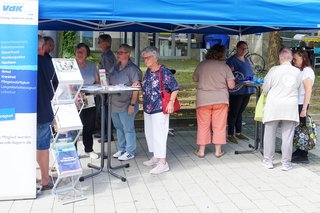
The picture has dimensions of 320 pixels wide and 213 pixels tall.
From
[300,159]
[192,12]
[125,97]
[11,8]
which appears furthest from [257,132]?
[11,8]

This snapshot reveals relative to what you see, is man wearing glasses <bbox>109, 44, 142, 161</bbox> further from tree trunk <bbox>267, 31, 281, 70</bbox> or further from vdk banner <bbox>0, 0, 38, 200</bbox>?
tree trunk <bbox>267, 31, 281, 70</bbox>

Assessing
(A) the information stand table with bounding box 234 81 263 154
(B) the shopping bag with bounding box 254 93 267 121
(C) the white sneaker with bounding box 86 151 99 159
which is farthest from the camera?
(A) the information stand table with bounding box 234 81 263 154

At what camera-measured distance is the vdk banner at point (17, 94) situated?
4.20 meters

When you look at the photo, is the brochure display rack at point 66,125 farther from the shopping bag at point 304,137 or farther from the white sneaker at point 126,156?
the shopping bag at point 304,137

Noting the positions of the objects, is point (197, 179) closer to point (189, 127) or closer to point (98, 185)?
point (98, 185)

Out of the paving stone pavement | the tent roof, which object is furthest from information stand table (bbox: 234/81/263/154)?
the tent roof

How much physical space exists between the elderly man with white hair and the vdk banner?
118 inches

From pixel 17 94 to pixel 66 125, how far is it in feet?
1.91

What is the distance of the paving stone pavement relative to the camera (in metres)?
4.37

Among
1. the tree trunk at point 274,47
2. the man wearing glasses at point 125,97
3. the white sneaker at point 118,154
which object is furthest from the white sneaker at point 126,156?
the tree trunk at point 274,47

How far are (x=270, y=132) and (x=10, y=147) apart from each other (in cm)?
334

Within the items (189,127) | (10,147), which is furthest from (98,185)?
(189,127)

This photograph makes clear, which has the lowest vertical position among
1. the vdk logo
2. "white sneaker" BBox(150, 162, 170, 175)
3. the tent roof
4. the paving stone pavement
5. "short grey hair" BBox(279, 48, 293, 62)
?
the paving stone pavement

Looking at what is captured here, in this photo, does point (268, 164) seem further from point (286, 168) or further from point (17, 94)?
point (17, 94)
